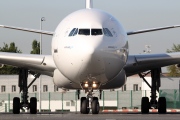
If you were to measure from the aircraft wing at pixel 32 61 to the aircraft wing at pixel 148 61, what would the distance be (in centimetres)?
377

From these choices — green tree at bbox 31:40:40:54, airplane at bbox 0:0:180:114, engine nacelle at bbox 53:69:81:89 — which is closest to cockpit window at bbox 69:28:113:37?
airplane at bbox 0:0:180:114

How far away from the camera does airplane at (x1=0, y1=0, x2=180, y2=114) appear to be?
34.2m

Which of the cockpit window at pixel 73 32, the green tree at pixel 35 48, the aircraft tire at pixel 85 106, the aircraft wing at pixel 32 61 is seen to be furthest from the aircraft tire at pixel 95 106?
the green tree at pixel 35 48

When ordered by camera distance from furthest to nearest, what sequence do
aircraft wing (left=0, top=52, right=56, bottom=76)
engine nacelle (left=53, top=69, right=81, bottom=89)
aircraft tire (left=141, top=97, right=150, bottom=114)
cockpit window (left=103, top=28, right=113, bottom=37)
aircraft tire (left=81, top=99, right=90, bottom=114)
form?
aircraft tire (left=141, top=97, right=150, bottom=114)
aircraft wing (left=0, top=52, right=56, bottom=76)
engine nacelle (left=53, top=69, right=81, bottom=89)
aircraft tire (left=81, top=99, right=90, bottom=114)
cockpit window (left=103, top=28, right=113, bottom=37)

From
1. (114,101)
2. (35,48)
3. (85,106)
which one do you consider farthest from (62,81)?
(35,48)

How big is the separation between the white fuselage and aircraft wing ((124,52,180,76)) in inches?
105

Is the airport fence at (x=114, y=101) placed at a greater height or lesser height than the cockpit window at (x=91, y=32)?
lesser

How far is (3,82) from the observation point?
9381cm

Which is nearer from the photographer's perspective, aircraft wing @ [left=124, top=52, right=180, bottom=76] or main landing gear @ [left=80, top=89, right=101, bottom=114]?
main landing gear @ [left=80, top=89, right=101, bottom=114]

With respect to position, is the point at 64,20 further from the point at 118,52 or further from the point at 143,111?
the point at 143,111

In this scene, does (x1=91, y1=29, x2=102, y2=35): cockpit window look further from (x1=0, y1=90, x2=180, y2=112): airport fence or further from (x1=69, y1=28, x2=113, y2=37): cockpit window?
(x1=0, y1=90, x2=180, y2=112): airport fence

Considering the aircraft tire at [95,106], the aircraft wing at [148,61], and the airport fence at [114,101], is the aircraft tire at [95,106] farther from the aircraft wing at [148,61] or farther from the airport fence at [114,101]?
the airport fence at [114,101]

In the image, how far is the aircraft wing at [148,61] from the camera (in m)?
39.7

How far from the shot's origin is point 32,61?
4003cm
